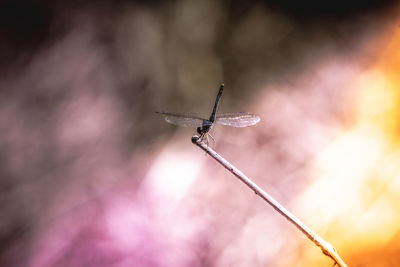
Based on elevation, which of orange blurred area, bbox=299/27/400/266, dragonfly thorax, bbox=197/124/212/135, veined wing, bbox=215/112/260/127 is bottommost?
orange blurred area, bbox=299/27/400/266

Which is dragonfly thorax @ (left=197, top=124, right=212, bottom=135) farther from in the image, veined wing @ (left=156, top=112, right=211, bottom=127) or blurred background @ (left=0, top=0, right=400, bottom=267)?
blurred background @ (left=0, top=0, right=400, bottom=267)

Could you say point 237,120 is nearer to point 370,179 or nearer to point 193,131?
point 193,131

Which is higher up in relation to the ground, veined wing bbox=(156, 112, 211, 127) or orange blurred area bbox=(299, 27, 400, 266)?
veined wing bbox=(156, 112, 211, 127)

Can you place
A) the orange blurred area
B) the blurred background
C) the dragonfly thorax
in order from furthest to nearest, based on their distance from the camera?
the orange blurred area
the blurred background
the dragonfly thorax

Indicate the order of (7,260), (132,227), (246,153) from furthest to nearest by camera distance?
(246,153) < (132,227) < (7,260)

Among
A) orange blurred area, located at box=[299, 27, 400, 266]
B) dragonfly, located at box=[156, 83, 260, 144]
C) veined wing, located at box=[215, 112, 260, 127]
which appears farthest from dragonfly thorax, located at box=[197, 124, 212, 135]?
orange blurred area, located at box=[299, 27, 400, 266]

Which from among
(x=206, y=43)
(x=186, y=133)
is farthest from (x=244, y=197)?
(x=206, y=43)

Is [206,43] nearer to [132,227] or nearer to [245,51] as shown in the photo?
[245,51]

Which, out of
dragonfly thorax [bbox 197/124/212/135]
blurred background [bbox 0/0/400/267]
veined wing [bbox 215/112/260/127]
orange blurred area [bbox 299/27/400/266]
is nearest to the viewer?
dragonfly thorax [bbox 197/124/212/135]

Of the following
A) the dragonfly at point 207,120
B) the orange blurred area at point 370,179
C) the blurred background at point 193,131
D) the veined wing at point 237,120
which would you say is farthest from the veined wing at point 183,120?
the orange blurred area at point 370,179
